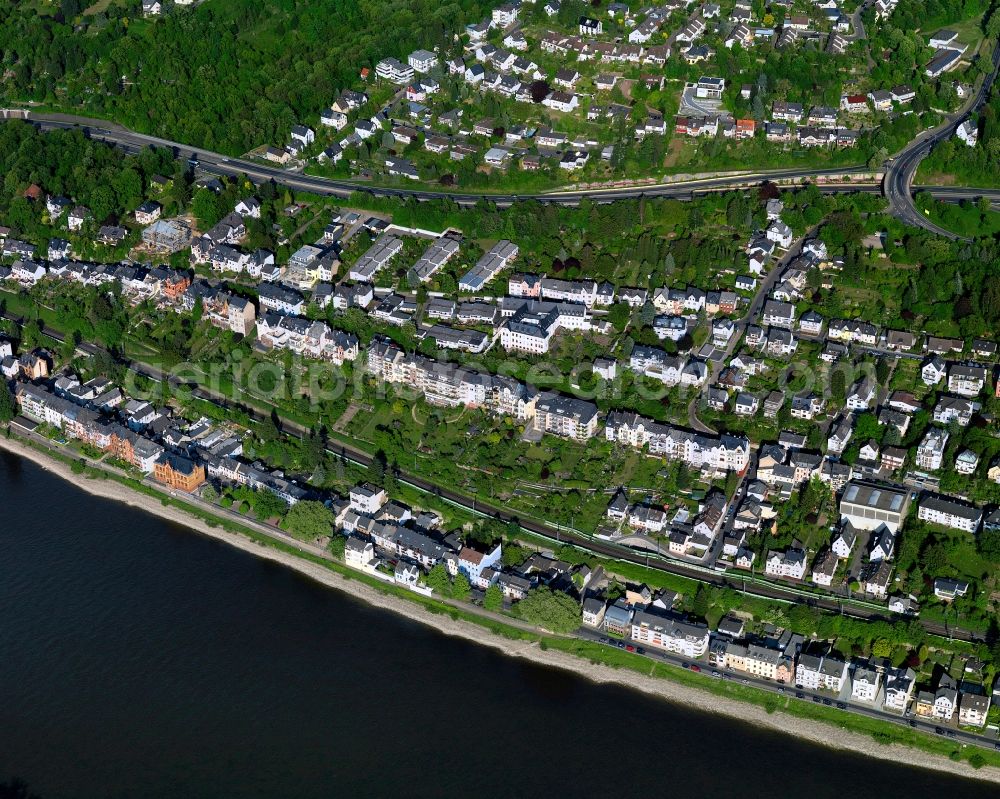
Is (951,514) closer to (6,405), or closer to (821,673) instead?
(821,673)

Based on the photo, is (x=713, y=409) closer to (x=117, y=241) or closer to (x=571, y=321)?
(x=571, y=321)

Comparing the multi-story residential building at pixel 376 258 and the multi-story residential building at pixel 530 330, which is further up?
the multi-story residential building at pixel 376 258

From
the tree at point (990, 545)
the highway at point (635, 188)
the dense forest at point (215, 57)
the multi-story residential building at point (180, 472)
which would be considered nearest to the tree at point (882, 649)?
the tree at point (990, 545)

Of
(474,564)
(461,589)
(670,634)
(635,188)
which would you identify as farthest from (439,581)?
(635,188)

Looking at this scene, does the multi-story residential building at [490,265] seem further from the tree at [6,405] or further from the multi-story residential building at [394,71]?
the tree at [6,405]

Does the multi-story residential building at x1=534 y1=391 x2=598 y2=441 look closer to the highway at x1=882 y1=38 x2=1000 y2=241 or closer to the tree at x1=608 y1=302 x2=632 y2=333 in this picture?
the tree at x1=608 y1=302 x2=632 y2=333

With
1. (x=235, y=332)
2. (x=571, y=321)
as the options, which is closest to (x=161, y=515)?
(x=235, y=332)

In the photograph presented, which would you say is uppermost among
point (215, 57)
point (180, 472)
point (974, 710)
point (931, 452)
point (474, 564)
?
point (215, 57)
